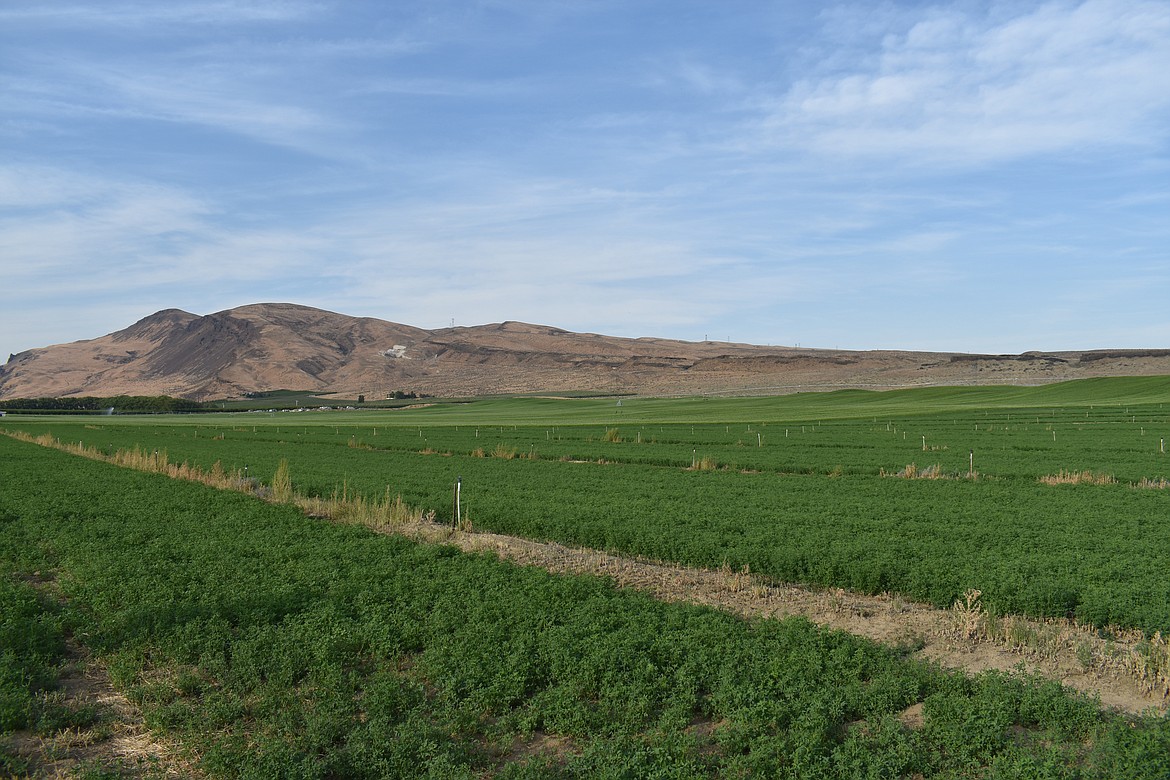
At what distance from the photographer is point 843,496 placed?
23281 mm

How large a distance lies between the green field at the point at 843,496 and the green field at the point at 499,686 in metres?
3.66

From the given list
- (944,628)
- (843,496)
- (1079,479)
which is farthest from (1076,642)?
(1079,479)

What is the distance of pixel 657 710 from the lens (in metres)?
8.40

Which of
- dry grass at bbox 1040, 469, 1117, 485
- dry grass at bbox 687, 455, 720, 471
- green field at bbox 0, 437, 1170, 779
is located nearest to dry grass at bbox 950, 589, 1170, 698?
green field at bbox 0, 437, 1170, 779

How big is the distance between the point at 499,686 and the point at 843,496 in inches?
670

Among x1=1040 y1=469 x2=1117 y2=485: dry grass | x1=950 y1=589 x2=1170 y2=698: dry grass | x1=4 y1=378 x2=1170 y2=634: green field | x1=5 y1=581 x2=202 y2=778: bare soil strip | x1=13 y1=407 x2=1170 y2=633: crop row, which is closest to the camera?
x1=5 y1=581 x2=202 y2=778: bare soil strip

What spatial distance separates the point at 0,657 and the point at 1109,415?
72137 mm

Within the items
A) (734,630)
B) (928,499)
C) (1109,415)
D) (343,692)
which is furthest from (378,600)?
(1109,415)

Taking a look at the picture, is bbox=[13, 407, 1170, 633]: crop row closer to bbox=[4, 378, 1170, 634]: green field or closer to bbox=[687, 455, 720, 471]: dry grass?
bbox=[4, 378, 1170, 634]: green field

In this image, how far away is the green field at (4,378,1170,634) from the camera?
13.4 metres

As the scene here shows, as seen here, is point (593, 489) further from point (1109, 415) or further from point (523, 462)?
point (1109, 415)

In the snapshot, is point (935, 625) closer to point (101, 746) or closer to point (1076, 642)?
point (1076, 642)

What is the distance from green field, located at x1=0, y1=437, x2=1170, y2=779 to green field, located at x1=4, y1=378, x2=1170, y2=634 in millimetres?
3655

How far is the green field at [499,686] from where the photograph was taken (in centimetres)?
717
